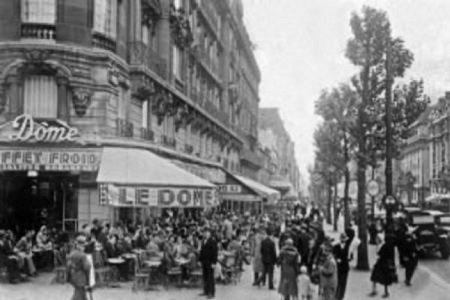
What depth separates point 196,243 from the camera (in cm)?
2138

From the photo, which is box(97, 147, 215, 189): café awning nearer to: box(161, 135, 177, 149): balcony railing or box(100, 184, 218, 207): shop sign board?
box(100, 184, 218, 207): shop sign board

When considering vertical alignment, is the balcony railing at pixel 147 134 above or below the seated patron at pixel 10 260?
above

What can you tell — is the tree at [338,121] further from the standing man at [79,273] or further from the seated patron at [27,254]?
the standing man at [79,273]

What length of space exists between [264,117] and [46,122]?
127 metres

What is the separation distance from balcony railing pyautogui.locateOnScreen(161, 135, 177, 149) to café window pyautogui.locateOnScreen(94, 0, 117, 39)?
322 inches

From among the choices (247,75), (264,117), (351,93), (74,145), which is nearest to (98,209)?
(74,145)

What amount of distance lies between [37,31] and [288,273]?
Result: 12.1 meters

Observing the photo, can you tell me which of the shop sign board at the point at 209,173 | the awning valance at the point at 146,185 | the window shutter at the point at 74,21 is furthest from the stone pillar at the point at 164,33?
the awning valance at the point at 146,185

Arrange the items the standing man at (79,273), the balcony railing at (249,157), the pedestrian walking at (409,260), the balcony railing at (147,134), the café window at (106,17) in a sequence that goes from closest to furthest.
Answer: the standing man at (79,273), the pedestrian walking at (409,260), the café window at (106,17), the balcony railing at (147,134), the balcony railing at (249,157)

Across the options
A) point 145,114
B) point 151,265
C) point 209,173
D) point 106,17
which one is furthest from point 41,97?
point 209,173

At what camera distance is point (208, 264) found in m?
17.5

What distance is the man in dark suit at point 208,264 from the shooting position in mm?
17391

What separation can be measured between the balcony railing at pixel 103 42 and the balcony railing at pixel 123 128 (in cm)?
261

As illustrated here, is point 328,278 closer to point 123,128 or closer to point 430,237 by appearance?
point 123,128
